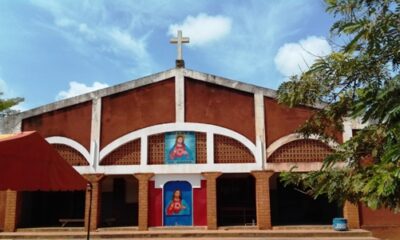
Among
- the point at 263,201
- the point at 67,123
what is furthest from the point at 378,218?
the point at 67,123

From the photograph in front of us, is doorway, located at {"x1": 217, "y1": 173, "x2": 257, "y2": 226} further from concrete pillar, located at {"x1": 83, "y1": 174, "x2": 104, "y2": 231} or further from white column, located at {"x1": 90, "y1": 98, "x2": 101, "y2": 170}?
white column, located at {"x1": 90, "y1": 98, "x2": 101, "y2": 170}

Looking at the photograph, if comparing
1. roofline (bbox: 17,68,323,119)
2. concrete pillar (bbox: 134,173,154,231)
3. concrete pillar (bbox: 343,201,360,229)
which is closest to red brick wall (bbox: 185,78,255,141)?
roofline (bbox: 17,68,323,119)

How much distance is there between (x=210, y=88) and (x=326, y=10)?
1329cm

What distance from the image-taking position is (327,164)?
5000mm

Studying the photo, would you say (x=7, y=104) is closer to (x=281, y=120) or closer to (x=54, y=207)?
(x=54, y=207)

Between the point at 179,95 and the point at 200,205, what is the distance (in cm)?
450

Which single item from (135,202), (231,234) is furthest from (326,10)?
(135,202)

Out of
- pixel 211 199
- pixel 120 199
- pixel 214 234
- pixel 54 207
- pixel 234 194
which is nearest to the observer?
pixel 214 234

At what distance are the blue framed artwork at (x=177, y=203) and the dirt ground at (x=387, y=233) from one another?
6.98 meters

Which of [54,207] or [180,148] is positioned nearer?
[180,148]

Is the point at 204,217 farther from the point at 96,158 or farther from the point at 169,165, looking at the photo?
the point at 96,158

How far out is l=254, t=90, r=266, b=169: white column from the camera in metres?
17.3

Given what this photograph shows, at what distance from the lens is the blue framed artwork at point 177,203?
17484 mm

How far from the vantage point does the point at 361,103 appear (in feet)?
13.7
